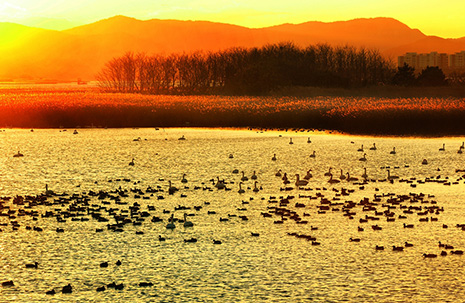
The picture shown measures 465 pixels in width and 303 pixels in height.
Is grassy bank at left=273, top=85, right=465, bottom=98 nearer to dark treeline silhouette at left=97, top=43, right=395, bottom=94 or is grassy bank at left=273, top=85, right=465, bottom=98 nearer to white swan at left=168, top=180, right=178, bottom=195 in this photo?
dark treeline silhouette at left=97, top=43, right=395, bottom=94

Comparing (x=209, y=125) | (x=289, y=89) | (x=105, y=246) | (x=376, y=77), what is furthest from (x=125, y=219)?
(x=376, y=77)

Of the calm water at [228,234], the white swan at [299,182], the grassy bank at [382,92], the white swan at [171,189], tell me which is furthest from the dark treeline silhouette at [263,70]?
the white swan at [171,189]

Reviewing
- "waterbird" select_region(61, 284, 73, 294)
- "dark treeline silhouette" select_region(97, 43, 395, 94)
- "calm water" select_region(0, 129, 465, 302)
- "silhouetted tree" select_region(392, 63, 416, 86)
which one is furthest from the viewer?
"silhouetted tree" select_region(392, 63, 416, 86)

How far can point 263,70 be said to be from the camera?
98625 mm

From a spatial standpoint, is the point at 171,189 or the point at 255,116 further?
the point at 255,116

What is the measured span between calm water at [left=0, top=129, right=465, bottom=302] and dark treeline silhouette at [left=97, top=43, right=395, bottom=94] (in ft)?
222

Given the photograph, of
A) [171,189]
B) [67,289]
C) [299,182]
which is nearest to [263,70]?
[299,182]

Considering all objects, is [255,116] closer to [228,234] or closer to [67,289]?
[228,234]

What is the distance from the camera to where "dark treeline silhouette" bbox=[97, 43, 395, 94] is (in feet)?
334

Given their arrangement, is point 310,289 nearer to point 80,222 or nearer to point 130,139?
point 80,222

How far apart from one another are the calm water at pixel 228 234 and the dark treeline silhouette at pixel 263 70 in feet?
222

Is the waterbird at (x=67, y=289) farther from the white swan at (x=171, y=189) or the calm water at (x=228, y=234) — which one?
the white swan at (x=171, y=189)

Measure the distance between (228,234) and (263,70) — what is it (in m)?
82.0

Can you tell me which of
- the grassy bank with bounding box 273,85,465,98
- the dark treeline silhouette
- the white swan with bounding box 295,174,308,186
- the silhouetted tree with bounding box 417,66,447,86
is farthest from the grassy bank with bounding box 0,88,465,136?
the silhouetted tree with bounding box 417,66,447,86
